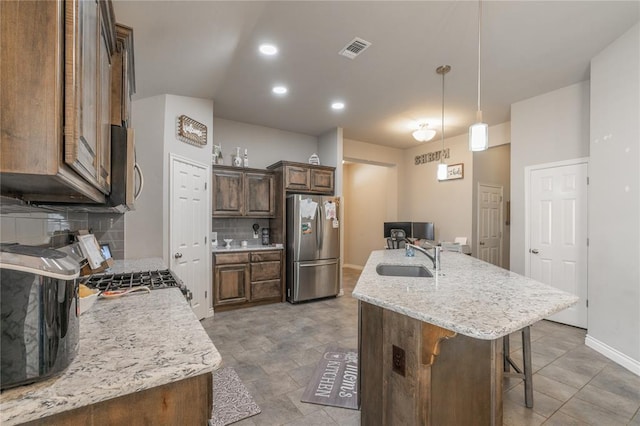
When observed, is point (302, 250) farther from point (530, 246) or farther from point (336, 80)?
point (530, 246)

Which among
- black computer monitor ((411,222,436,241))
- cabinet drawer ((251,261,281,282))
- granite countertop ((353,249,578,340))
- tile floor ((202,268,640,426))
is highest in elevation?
black computer monitor ((411,222,436,241))

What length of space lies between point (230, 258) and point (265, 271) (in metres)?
0.58

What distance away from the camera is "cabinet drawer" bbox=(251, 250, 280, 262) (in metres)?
4.28

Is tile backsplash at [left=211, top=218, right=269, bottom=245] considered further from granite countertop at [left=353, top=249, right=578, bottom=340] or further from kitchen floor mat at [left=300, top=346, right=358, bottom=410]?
granite countertop at [left=353, top=249, right=578, bottom=340]

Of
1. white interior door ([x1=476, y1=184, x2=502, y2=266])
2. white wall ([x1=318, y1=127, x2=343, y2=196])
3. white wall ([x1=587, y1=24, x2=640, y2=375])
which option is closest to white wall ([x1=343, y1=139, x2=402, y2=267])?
white wall ([x1=318, y1=127, x2=343, y2=196])

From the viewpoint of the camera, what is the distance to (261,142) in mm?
5008

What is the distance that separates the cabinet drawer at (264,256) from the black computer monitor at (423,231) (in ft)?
9.33

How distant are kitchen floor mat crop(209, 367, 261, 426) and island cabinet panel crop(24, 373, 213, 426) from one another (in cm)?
131

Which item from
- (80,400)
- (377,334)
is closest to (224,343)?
(377,334)

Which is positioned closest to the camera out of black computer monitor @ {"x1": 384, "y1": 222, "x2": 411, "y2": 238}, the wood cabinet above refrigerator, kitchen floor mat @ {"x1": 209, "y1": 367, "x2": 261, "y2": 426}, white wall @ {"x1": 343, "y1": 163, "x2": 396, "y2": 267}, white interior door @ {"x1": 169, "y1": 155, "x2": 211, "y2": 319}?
the wood cabinet above refrigerator

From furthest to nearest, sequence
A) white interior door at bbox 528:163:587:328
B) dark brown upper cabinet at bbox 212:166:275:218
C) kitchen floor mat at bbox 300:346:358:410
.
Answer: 1. dark brown upper cabinet at bbox 212:166:275:218
2. white interior door at bbox 528:163:587:328
3. kitchen floor mat at bbox 300:346:358:410

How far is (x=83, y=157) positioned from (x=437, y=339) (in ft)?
4.73

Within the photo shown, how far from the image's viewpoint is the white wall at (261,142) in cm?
466

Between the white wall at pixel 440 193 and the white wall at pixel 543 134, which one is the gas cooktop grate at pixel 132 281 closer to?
the white wall at pixel 543 134
